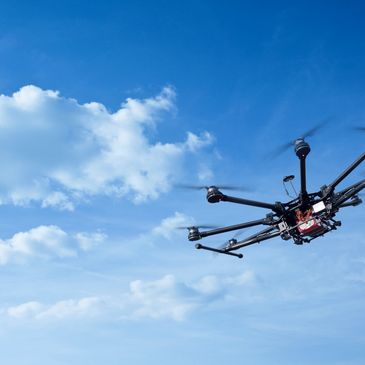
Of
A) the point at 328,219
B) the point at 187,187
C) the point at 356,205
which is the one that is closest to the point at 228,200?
the point at 187,187

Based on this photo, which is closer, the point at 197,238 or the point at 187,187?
the point at 187,187

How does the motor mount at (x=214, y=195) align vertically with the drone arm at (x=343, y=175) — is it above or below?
below

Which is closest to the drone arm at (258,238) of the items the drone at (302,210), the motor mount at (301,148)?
the drone at (302,210)

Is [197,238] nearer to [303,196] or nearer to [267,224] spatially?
[267,224]

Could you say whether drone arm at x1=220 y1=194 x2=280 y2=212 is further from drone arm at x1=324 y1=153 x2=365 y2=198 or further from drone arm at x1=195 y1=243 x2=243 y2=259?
drone arm at x1=195 y1=243 x2=243 y2=259

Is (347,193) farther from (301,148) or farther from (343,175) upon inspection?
(301,148)

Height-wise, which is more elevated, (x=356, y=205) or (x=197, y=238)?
(x=356, y=205)

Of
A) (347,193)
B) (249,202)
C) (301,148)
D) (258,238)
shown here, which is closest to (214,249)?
(258,238)

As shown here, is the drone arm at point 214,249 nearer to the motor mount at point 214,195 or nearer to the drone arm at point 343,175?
the motor mount at point 214,195
